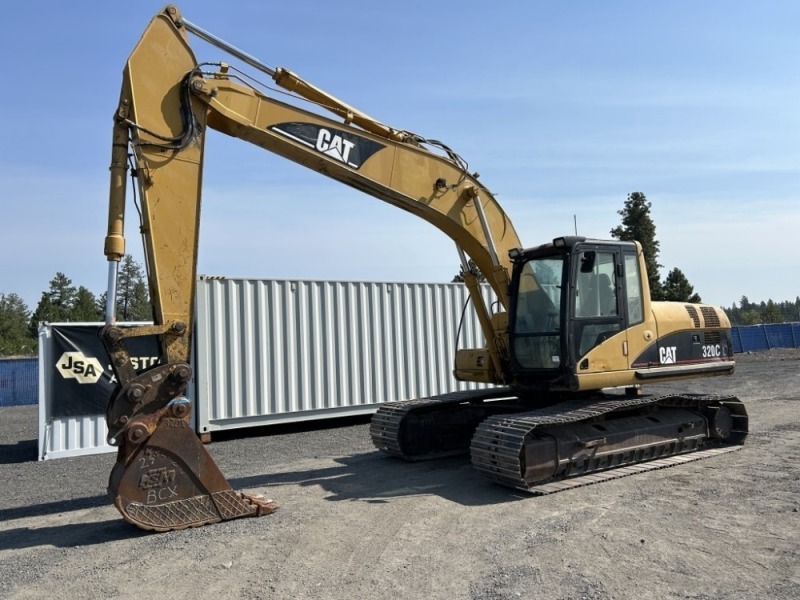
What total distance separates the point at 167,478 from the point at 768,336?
120 ft

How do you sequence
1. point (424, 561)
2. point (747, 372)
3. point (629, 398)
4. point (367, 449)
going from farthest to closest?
point (747, 372) < point (367, 449) < point (629, 398) < point (424, 561)

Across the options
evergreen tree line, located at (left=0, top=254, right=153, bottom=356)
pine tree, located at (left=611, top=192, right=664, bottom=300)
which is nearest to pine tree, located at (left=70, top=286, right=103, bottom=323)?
evergreen tree line, located at (left=0, top=254, right=153, bottom=356)

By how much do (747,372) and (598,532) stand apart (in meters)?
18.9

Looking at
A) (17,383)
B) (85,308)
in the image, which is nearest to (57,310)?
(85,308)

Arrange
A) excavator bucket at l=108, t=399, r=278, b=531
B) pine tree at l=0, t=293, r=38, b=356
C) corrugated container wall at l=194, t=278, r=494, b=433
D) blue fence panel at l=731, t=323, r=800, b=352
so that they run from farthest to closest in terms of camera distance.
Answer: pine tree at l=0, t=293, r=38, b=356 < blue fence panel at l=731, t=323, r=800, b=352 < corrugated container wall at l=194, t=278, r=494, b=433 < excavator bucket at l=108, t=399, r=278, b=531

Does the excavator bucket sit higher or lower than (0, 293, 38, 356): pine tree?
lower

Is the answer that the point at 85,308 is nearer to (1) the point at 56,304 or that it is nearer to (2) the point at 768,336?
(1) the point at 56,304

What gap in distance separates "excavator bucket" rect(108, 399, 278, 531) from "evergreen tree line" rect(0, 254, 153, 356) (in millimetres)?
41809

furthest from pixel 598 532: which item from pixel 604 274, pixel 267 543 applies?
pixel 604 274

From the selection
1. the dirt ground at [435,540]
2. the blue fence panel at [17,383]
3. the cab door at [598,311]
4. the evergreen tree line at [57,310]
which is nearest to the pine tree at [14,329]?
the evergreen tree line at [57,310]

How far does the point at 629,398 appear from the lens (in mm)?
8602

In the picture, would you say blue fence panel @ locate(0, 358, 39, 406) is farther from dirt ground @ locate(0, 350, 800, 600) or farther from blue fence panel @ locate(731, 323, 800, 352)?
blue fence panel @ locate(731, 323, 800, 352)

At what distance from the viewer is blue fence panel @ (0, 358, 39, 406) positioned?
23.2 meters

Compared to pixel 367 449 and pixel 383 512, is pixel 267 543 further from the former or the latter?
pixel 367 449
